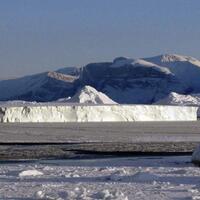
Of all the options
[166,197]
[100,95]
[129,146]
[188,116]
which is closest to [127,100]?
[100,95]

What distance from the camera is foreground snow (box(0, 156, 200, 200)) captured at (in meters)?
9.32

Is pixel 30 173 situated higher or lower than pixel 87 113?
higher

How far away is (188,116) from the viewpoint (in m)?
54.2

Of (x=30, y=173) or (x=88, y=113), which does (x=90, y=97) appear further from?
(x=30, y=173)

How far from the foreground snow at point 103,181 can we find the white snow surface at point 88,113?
29.5 m

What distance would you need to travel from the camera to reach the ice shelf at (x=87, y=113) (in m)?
44.4

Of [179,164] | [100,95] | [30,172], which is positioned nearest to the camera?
[30,172]

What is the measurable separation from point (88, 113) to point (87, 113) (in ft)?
0.46

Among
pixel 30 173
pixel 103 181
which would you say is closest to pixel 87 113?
pixel 30 173

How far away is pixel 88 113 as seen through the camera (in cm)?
4681

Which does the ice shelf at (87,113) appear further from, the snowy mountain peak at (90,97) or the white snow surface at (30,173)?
the white snow surface at (30,173)

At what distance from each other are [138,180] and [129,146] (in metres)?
10.9

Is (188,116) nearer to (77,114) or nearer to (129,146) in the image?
(77,114)

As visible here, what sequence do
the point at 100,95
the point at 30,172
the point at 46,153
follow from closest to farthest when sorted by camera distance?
the point at 30,172 → the point at 46,153 → the point at 100,95
